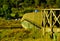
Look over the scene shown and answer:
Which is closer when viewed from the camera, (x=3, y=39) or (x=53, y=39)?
(x=53, y=39)

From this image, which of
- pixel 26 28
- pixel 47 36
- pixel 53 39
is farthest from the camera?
pixel 26 28

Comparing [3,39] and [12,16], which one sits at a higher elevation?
[3,39]

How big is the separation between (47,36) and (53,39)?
2.57ft

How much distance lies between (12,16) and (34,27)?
24.3 feet

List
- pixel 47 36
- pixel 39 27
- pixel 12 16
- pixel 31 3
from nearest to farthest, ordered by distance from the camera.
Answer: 1. pixel 47 36
2. pixel 39 27
3. pixel 12 16
4. pixel 31 3

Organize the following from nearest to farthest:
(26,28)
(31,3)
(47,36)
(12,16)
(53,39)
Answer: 1. (53,39)
2. (47,36)
3. (26,28)
4. (12,16)
5. (31,3)

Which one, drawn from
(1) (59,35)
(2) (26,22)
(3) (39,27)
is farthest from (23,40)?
(2) (26,22)

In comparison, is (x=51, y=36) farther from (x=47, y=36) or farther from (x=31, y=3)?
(x=31, y=3)

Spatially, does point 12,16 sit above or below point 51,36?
below

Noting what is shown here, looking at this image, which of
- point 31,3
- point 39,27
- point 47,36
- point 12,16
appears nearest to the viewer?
point 47,36

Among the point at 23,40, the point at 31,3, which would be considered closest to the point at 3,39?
the point at 23,40

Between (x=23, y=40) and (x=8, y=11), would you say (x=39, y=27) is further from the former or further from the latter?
(x=8, y=11)

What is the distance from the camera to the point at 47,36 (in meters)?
10.7

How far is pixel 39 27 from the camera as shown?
13352mm
